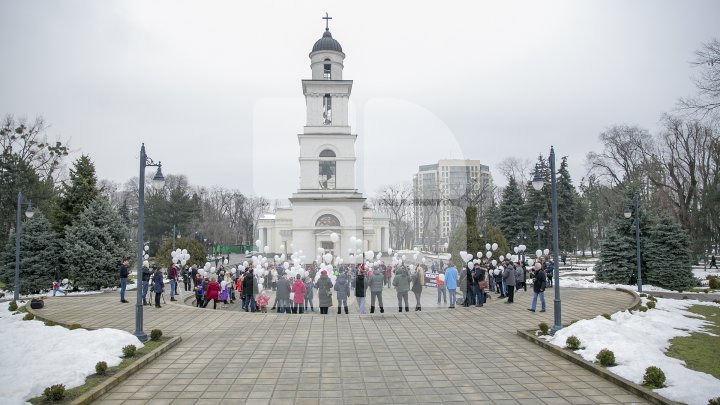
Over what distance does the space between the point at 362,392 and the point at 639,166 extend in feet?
142

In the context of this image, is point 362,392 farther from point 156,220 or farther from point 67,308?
point 156,220

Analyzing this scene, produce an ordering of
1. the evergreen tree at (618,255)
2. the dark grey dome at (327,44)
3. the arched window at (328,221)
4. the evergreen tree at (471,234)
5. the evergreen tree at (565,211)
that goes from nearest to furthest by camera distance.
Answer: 1. the evergreen tree at (618,255)
2. the evergreen tree at (471,234)
3. the arched window at (328,221)
4. the dark grey dome at (327,44)
5. the evergreen tree at (565,211)

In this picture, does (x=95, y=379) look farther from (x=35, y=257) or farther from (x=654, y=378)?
(x=35, y=257)

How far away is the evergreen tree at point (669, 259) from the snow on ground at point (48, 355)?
24.1m

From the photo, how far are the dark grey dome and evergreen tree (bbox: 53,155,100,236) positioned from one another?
79.6 feet

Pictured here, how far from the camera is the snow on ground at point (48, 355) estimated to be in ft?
24.1

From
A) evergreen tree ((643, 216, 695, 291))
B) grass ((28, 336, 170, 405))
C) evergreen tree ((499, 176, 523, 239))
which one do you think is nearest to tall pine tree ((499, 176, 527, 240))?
evergreen tree ((499, 176, 523, 239))

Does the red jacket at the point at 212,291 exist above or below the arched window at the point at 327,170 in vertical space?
below

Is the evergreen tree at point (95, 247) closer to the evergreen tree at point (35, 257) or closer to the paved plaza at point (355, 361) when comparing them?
the evergreen tree at point (35, 257)

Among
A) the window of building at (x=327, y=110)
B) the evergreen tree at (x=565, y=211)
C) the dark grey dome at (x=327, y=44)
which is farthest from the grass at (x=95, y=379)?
the evergreen tree at (x=565, y=211)

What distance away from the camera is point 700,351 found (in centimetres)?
1018

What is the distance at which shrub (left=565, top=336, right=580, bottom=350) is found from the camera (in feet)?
31.9

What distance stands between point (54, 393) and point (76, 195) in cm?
2155

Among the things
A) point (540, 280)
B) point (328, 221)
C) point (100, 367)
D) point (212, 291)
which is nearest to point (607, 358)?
point (540, 280)
